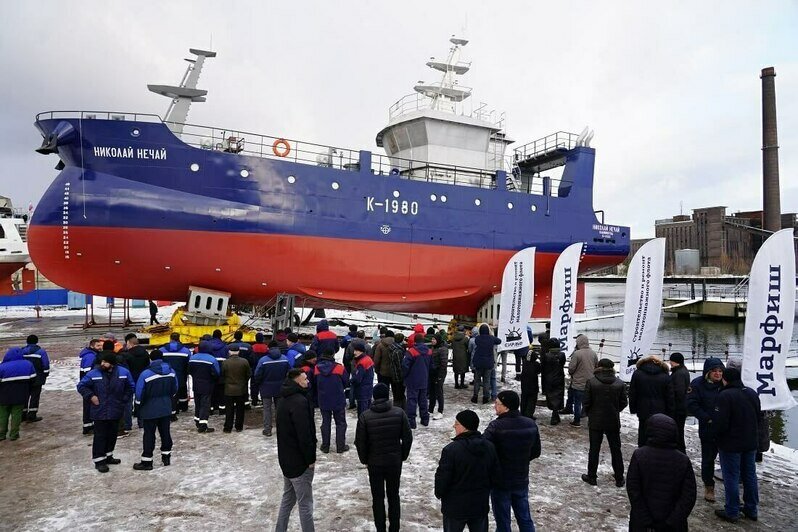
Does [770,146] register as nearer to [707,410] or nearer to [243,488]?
[707,410]

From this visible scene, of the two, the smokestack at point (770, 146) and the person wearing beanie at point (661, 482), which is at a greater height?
the smokestack at point (770, 146)

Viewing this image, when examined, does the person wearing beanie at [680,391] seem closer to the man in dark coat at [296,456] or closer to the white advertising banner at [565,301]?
the white advertising banner at [565,301]

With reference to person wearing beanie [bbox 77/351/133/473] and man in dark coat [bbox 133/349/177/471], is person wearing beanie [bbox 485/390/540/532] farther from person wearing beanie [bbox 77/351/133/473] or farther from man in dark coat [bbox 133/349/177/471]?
person wearing beanie [bbox 77/351/133/473]

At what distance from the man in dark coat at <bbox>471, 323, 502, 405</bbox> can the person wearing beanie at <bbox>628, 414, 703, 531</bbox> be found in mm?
5610

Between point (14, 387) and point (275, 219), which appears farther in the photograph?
point (275, 219)

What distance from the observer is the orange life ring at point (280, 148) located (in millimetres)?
15094

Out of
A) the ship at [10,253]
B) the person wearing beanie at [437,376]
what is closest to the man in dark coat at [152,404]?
the person wearing beanie at [437,376]

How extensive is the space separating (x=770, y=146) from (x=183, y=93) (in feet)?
189

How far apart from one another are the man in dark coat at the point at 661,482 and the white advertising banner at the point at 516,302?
7.08m

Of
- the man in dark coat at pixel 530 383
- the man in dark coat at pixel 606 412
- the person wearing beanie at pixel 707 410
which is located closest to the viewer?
the person wearing beanie at pixel 707 410

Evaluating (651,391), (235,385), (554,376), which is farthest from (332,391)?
(651,391)

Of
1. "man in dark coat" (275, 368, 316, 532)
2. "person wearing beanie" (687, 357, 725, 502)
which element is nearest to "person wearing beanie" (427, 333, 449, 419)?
"person wearing beanie" (687, 357, 725, 502)

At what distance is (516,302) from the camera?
1130 cm

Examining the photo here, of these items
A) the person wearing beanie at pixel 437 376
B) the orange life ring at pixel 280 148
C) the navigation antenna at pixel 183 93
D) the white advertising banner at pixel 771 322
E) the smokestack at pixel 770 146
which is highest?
the smokestack at pixel 770 146
